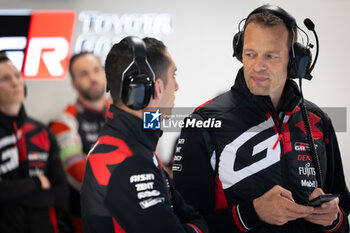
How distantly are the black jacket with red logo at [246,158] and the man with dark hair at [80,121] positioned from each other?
183cm

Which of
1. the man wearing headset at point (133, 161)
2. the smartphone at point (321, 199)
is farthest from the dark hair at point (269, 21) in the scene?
the smartphone at point (321, 199)

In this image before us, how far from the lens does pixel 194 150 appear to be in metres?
1.49

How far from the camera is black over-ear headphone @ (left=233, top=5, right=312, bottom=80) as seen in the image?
1.44 m

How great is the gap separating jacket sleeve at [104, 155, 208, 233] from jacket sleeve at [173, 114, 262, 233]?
0.86ft

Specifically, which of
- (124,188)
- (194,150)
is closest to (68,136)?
(194,150)

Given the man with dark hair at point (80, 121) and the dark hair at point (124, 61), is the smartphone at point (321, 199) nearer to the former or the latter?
the dark hair at point (124, 61)

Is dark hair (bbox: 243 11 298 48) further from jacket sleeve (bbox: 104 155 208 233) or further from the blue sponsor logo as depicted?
jacket sleeve (bbox: 104 155 208 233)

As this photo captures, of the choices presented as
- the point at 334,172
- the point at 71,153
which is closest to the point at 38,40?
the point at 71,153

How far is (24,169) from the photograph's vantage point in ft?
9.14

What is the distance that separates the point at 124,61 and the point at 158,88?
0.11 metres

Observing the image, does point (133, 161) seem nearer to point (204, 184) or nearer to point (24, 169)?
point (204, 184)

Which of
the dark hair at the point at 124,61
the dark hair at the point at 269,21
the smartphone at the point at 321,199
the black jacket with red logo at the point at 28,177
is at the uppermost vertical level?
the dark hair at the point at 269,21

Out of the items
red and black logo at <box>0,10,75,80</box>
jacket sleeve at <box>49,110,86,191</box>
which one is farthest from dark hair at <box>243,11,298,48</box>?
red and black logo at <box>0,10,75,80</box>

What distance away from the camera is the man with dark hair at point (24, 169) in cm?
265
